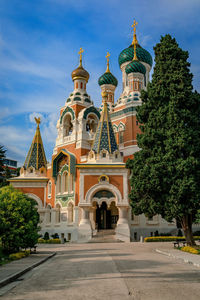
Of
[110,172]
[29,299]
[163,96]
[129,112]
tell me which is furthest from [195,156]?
[129,112]

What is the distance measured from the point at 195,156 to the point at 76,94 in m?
18.4

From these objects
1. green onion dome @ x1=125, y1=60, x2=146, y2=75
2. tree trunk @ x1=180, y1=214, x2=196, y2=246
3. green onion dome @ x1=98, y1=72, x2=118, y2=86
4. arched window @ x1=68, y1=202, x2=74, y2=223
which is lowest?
tree trunk @ x1=180, y1=214, x2=196, y2=246

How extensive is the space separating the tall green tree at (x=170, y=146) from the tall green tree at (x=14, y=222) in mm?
5743

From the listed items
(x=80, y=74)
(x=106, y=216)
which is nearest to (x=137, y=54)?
(x=80, y=74)

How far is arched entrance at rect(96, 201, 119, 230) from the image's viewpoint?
85.1 feet

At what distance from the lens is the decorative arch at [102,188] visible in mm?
23459

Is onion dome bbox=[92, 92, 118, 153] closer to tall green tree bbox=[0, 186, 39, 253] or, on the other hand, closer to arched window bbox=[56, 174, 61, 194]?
arched window bbox=[56, 174, 61, 194]

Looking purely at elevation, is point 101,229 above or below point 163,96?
below

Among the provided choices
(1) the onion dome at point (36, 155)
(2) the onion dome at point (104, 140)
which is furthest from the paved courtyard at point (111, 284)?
(1) the onion dome at point (36, 155)

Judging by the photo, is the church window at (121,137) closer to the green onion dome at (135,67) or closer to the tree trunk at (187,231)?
the green onion dome at (135,67)

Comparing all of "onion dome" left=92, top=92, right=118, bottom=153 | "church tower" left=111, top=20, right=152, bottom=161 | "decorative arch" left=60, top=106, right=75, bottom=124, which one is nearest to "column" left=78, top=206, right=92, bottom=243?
"onion dome" left=92, top=92, right=118, bottom=153

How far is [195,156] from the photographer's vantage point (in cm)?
1516

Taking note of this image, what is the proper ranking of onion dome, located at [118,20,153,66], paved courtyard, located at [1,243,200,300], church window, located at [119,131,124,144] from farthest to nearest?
onion dome, located at [118,20,153,66] → church window, located at [119,131,124,144] → paved courtyard, located at [1,243,200,300]

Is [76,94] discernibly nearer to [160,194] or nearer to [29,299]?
[160,194]
